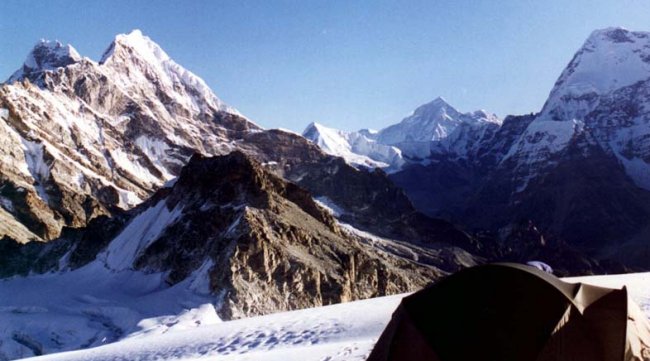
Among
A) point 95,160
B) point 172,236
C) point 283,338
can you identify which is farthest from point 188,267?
point 95,160

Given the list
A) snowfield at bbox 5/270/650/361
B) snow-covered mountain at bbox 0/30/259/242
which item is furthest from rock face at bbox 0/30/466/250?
snowfield at bbox 5/270/650/361

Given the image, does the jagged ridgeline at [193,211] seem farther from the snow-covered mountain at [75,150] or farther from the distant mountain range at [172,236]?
the snow-covered mountain at [75,150]

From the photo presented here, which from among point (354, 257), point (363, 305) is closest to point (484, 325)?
point (363, 305)

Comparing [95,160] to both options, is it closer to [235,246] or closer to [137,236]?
[137,236]

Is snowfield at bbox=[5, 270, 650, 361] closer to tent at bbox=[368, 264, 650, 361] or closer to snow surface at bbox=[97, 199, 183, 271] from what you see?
tent at bbox=[368, 264, 650, 361]

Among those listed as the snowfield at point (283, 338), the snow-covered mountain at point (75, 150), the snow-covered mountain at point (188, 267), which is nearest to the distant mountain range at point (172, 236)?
the snow-covered mountain at point (188, 267)

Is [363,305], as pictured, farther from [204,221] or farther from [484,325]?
[204,221]
